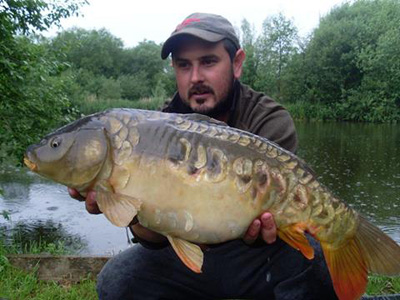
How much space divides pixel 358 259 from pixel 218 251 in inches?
22.1

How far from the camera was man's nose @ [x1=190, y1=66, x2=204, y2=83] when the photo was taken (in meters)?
1.98

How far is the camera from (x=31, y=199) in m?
5.64

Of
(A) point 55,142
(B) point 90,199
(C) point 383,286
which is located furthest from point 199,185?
(C) point 383,286

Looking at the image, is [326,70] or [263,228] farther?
[326,70]

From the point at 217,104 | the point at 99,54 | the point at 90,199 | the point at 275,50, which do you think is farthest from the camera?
the point at 99,54

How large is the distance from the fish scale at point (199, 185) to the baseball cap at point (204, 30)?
1.98ft

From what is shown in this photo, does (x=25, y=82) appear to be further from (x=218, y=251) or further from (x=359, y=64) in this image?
(x=359, y=64)

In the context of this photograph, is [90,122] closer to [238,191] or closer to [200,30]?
[238,191]

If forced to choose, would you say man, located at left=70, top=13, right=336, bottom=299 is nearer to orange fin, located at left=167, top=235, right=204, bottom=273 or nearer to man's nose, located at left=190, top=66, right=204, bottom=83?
man's nose, located at left=190, top=66, right=204, bottom=83

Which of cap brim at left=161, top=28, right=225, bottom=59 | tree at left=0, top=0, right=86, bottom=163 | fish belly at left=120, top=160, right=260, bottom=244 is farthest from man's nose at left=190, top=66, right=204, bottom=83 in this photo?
tree at left=0, top=0, right=86, bottom=163

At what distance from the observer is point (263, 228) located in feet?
4.72

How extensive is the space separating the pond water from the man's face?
1952 mm

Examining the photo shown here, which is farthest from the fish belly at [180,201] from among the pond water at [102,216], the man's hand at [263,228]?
the pond water at [102,216]

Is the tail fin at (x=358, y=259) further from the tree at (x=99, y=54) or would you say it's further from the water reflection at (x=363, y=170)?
the tree at (x=99, y=54)
